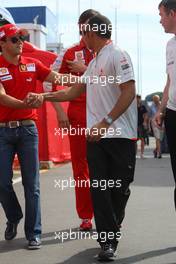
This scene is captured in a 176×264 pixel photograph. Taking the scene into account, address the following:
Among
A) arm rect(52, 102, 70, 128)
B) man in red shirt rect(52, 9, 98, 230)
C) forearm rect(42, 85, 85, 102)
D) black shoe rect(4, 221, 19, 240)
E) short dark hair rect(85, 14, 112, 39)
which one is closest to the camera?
short dark hair rect(85, 14, 112, 39)

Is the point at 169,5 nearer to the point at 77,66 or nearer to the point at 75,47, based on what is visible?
the point at 77,66

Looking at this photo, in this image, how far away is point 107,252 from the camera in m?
4.97

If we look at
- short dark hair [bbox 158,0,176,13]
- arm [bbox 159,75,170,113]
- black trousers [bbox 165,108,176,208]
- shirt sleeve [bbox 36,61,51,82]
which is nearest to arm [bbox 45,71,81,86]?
shirt sleeve [bbox 36,61,51,82]

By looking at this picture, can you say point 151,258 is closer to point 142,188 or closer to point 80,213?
point 80,213

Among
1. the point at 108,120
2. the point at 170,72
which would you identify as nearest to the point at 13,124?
the point at 108,120

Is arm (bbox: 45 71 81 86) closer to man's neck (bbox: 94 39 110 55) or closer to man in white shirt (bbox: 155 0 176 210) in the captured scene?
man's neck (bbox: 94 39 110 55)

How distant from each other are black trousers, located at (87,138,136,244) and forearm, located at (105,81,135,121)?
0.26 meters

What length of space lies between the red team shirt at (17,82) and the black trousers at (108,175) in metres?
0.78

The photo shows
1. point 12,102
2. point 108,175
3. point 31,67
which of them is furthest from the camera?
point 31,67

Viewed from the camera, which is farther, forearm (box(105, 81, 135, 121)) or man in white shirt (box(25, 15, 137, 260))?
man in white shirt (box(25, 15, 137, 260))

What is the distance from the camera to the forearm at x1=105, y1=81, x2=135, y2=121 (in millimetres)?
4805

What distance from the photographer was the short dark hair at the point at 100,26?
4.95 metres

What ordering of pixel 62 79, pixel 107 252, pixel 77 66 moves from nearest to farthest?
1. pixel 107 252
2. pixel 62 79
3. pixel 77 66

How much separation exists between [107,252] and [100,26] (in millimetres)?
1780
